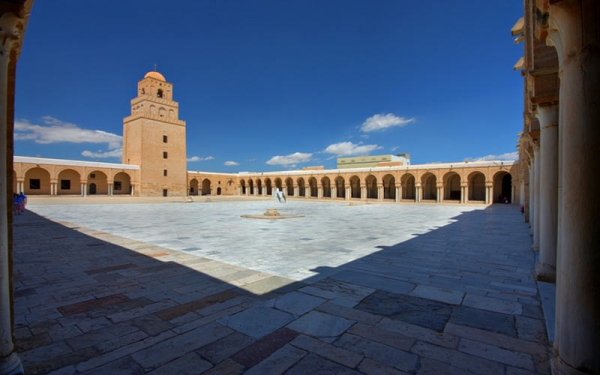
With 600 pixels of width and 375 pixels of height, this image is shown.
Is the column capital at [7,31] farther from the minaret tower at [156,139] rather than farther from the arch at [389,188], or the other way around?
the minaret tower at [156,139]

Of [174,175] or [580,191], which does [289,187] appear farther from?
[580,191]

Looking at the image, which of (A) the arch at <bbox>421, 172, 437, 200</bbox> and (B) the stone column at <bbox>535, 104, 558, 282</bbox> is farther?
(A) the arch at <bbox>421, 172, 437, 200</bbox>

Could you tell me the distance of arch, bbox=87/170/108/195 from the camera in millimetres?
35591

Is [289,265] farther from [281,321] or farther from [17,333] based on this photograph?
[17,333]

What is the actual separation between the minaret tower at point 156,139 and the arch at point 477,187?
34.0 meters

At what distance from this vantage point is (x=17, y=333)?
2613 millimetres

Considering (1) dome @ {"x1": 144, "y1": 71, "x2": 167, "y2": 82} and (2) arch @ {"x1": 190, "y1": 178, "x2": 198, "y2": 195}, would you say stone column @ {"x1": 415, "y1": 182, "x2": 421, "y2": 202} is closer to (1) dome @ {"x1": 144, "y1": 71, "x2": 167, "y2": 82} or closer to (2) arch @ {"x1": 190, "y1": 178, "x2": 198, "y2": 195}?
(2) arch @ {"x1": 190, "y1": 178, "x2": 198, "y2": 195}

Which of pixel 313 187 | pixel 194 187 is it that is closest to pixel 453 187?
pixel 313 187

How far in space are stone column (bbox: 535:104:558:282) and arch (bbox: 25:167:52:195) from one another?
4041cm

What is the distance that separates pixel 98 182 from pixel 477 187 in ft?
137

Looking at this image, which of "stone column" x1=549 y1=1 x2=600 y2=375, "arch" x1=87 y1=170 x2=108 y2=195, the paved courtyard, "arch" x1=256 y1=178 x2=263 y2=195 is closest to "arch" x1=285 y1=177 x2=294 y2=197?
"arch" x1=256 y1=178 x2=263 y2=195

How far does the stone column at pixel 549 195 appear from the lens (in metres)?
4.09

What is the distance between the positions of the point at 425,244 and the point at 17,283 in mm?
7145

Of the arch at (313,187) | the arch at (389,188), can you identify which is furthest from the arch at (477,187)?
the arch at (313,187)
